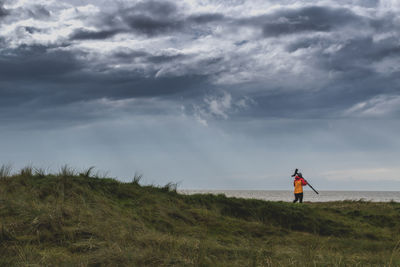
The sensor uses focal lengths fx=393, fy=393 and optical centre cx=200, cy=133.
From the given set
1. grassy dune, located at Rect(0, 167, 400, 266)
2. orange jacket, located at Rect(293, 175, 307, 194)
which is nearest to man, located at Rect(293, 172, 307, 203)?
orange jacket, located at Rect(293, 175, 307, 194)

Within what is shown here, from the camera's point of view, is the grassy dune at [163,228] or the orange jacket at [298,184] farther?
the orange jacket at [298,184]

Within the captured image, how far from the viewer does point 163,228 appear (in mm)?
10594

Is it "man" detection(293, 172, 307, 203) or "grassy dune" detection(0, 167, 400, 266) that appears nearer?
"grassy dune" detection(0, 167, 400, 266)

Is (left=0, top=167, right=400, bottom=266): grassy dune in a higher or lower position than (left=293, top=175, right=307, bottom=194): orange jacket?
lower

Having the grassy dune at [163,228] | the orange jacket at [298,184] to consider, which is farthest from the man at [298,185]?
the grassy dune at [163,228]

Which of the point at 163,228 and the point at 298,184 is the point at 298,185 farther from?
the point at 163,228

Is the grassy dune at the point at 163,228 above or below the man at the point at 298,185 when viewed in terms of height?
below

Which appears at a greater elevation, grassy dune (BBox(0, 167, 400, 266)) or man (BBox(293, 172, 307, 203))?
man (BBox(293, 172, 307, 203))

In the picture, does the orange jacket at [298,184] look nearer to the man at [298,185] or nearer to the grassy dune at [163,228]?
the man at [298,185]

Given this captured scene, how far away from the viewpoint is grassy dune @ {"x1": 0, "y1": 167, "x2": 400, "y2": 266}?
6.77 metres

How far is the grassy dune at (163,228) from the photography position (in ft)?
22.2

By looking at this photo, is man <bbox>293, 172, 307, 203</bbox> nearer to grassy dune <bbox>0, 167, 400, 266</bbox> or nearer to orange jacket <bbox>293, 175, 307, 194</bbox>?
orange jacket <bbox>293, 175, 307, 194</bbox>

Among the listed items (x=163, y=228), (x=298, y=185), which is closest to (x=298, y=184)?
(x=298, y=185)

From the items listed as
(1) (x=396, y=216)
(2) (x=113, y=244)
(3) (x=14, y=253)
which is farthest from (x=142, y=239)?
(1) (x=396, y=216)
